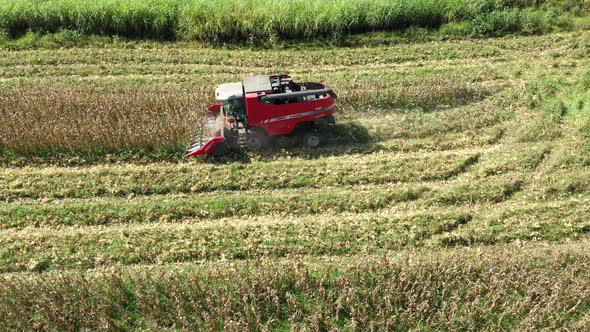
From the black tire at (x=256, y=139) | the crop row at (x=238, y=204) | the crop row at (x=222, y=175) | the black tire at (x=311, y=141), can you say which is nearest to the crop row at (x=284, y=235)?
the crop row at (x=238, y=204)

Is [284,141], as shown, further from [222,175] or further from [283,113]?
[222,175]

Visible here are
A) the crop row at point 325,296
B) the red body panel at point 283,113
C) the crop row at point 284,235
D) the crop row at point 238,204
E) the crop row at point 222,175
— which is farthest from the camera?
the red body panel at point 283,113

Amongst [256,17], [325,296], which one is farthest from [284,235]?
[256,17]

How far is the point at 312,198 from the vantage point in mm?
12750

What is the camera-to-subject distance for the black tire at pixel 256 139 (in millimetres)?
14422

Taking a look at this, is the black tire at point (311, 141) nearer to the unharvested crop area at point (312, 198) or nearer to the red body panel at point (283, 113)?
the unharvested crop area at point (312, 198)

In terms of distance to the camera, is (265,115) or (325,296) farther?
(265,115)

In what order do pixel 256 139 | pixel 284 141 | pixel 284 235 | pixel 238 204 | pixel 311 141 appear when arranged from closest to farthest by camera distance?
pixel 284 235, pixel 238 204, pixel 256 139, pixel 311 141, pixel 284 141

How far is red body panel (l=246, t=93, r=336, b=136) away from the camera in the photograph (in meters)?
13.8

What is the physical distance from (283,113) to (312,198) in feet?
8.49

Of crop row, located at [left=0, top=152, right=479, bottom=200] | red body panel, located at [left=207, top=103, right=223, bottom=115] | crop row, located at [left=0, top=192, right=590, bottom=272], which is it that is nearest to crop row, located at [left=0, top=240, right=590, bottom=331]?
crop row, located at [left=0, top=192, right=590, bottom=272]

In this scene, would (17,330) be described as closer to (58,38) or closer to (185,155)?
(185,155)

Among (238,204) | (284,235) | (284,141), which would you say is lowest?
(284,235)

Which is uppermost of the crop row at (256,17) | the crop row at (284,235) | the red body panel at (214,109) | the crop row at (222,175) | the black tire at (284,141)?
the crop row at (256,17)
